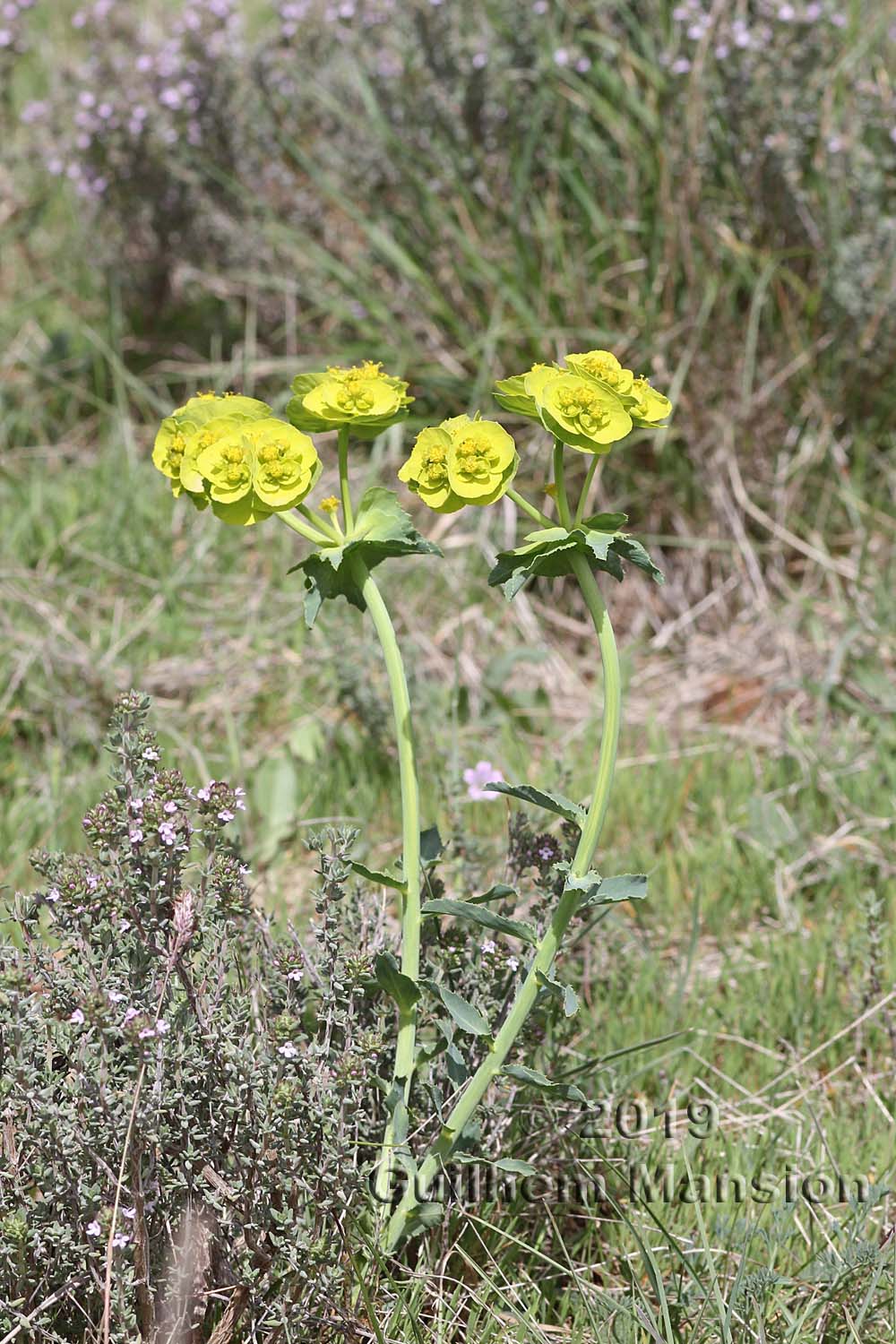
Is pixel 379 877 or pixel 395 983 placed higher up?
pixel 379 877

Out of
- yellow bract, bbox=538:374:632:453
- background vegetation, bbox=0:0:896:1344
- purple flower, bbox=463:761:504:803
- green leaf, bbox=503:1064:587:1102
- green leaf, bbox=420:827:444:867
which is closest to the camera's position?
yellow bract, bbox=538:374:632:453

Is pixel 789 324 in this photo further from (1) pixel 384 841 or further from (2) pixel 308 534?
(2) pixel 308 534

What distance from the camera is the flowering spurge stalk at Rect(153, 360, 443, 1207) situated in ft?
4.26

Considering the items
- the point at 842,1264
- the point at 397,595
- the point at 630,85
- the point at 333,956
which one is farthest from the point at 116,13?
the point at 842,1264

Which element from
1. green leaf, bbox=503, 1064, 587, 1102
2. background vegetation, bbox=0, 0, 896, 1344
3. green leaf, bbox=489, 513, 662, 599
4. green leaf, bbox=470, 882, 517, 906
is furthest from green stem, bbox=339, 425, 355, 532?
background vegetation, bbox=0, 0, 896, 1344

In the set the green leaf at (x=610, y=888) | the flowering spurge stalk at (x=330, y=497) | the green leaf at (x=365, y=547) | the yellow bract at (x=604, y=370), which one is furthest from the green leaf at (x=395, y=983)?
the yellow bract at (x=604, y=370)

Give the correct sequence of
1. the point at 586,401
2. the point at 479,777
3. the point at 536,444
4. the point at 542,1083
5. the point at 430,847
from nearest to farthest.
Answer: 1. the point at 586,401
2. the point at 542,1083
3. the point at 430,847
4. the point at 479,777
5. the point at 536,444

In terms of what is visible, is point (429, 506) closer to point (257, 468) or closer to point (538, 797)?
point (257, 468)

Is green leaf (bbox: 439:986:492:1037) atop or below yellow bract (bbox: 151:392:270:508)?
below

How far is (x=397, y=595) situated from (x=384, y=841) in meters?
0.80

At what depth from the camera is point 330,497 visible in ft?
4.46

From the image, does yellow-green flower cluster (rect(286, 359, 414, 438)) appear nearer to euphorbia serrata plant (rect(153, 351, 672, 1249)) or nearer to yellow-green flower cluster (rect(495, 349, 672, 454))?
euphorbia serrata plant (rect(153, 351, 672, 1249))

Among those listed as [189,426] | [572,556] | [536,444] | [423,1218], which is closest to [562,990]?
[423,1218]

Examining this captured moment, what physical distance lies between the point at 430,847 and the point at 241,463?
51cm
